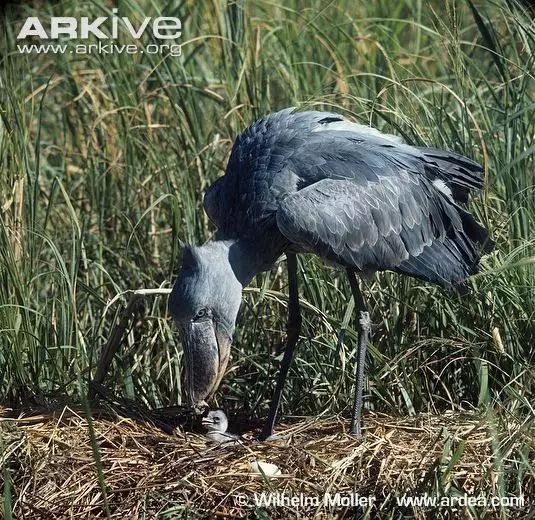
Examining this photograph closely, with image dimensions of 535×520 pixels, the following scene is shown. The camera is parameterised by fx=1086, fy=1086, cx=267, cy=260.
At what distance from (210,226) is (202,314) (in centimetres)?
137

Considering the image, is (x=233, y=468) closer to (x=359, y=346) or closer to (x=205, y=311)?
(x=205, y=311)

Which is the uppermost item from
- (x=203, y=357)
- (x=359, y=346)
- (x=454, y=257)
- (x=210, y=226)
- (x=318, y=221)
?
(x=318, y=221)

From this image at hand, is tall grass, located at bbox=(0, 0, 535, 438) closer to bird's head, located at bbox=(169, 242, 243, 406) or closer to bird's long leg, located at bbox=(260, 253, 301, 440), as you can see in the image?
bird's long leg, located at bbox=(260, 253, 301, 440)

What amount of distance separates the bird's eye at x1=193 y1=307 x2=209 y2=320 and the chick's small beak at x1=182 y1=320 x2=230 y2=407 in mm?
21

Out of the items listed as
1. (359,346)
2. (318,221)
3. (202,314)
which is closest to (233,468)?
(202,314)

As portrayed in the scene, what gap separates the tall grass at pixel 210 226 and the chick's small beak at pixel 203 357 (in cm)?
49

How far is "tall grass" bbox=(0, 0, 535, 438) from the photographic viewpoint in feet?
16.1

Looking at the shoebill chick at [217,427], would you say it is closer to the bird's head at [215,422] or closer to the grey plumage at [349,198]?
the bird's head at [215,422]

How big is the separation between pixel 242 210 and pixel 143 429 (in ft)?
3.43

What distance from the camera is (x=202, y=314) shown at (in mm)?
4445

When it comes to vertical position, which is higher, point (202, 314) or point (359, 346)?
point (202, 314)

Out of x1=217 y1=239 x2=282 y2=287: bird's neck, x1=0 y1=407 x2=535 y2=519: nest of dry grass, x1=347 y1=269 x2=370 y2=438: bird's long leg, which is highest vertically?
x1=217 y1=239 x2=282 y2=287: bird's neck

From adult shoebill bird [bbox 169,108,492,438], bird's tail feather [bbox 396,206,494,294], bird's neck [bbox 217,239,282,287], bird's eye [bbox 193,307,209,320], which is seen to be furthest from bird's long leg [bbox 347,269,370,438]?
bird's eye [bbox 193,307,209,320]

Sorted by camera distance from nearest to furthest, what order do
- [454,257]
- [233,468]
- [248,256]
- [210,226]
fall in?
[233,468] → [248,256] → [454,257] → [210,226]
